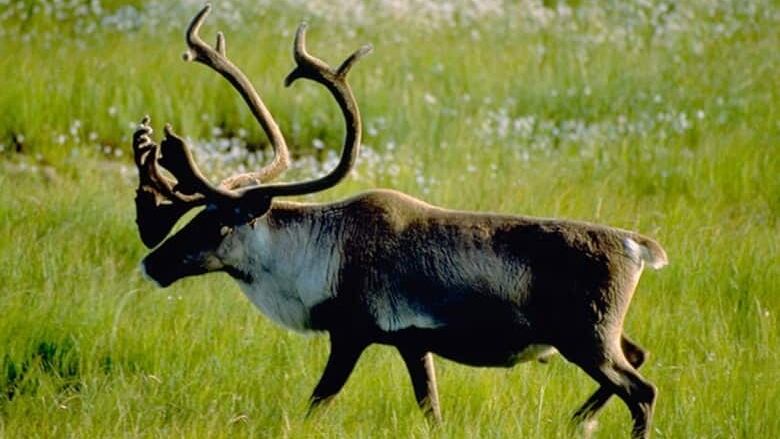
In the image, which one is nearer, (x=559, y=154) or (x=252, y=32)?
(x=559, y=154)

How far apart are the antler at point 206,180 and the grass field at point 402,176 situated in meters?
0.71

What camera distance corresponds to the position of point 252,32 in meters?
11.7

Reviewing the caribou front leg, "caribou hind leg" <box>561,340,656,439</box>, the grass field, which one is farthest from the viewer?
the grass field

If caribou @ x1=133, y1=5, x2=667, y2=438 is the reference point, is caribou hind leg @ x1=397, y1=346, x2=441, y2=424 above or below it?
below

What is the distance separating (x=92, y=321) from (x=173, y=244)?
863 mm

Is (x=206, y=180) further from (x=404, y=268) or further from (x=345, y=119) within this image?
(x=404, y=268)

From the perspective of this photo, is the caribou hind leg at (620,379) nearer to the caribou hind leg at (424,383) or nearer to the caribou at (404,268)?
the caribou at (404,268)

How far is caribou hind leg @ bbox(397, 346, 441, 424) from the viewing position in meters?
5.87

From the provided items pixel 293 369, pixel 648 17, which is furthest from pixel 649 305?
pixel 648 17

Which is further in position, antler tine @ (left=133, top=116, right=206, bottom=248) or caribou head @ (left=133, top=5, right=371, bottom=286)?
antler tine @ (left=133, top=116, right=206, bottom=248)

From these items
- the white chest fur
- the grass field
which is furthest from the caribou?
the grass field

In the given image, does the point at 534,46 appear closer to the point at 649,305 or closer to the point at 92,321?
the point at 649,305

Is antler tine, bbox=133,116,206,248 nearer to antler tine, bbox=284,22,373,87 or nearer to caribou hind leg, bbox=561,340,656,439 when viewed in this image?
antler tine, bbox=284,22,373,87

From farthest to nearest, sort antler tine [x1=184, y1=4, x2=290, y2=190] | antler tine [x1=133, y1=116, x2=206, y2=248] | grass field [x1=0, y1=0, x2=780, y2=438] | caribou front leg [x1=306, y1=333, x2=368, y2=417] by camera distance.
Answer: antler tine [x1=184, y1=4, x2=290, y2=190], grass field [x1=0, y1=0, x2=780, y2=438], antler tine [x1=133, y1=116, x2=206, y2=248], caribou front leg [x1=306, y1=333, x2=368, y2=417]
